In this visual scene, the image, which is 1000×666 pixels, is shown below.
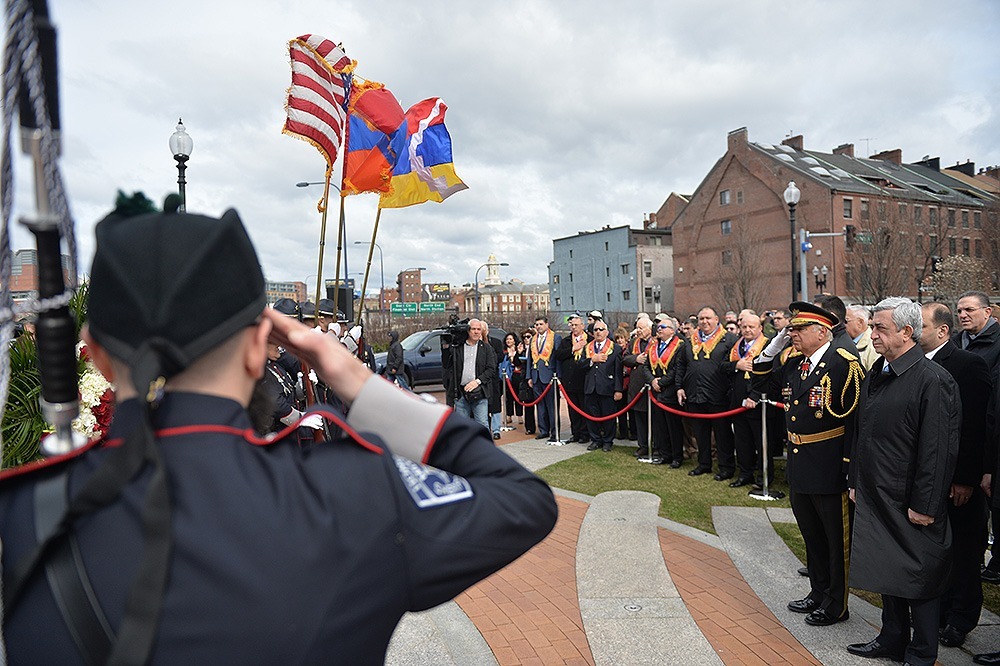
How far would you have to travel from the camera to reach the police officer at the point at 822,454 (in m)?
4.74

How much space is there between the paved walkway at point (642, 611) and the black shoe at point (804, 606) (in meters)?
0.08

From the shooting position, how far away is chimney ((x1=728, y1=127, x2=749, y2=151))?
50062 mm

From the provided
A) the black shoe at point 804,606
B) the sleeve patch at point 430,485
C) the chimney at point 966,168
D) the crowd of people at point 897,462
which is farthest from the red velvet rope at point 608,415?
the chimney at point 966,168

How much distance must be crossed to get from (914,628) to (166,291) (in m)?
4.52

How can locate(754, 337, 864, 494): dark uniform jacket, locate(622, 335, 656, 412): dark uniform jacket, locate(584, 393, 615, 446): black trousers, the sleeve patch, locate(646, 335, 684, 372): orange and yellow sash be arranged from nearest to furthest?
1. the sleeve patch
2. locate(754, 337, 864, 494): dark uniform jacket
3. locate(646, 335, 684, 372): orange and yellow sash
4. locate(622, 335, 656, 412): dark uniform jacket
5. locate(584, 393, 615, 446): black trousers

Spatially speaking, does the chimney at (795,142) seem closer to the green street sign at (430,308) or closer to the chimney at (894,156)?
the chimney at (894,156)

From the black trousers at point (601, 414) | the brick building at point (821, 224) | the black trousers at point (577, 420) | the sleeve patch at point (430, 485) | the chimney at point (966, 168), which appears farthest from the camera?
the chimney at point (966, 168)

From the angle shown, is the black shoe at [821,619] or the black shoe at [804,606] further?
the black shoe at [804,606]

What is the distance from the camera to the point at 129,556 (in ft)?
3.47

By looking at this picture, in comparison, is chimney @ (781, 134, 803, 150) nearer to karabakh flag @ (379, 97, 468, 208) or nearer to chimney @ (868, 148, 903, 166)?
chimney @ (868, 148, 903, 166)

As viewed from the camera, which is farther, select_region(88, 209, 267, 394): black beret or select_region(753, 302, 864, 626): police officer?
select_region(753, 302, 864, 626): police officer

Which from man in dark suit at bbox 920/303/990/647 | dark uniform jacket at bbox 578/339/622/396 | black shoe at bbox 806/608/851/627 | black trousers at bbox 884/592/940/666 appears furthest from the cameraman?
black trousers at bbox 884/592/940/666

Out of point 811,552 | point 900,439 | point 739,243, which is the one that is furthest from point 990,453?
point 739,243

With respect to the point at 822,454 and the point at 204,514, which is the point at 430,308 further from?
the point at 204,514
